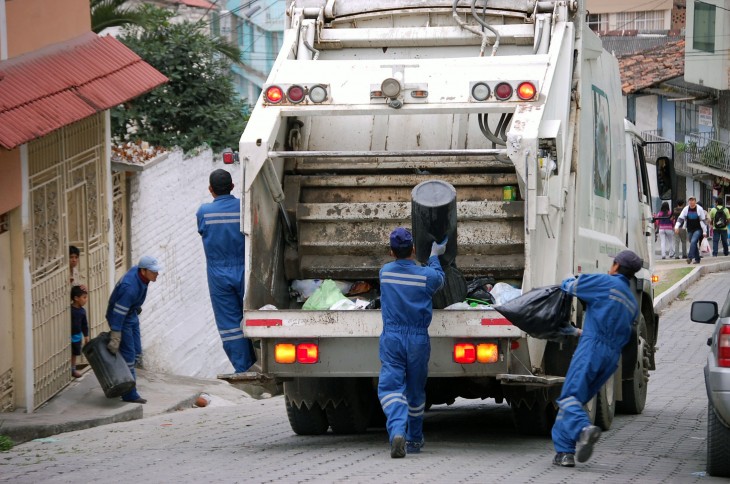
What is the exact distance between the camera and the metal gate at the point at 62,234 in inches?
461

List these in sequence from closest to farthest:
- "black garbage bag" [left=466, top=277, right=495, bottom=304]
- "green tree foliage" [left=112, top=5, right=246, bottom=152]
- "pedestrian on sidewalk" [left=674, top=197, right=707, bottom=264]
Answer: "black garbage bag" [left=466, top=277, right=495, bottom=304] < "green tree foliage" [left=112, top=5, right=246, bottom=152] < "pedestrian on sidewalk" [left=674, top=197, right=707, bottom=264]

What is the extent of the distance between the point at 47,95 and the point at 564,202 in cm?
490

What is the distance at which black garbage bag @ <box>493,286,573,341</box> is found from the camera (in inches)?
309

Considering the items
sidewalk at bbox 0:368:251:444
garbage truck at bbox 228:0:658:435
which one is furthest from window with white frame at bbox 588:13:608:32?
garbage truck at bbox 228:0:658:435

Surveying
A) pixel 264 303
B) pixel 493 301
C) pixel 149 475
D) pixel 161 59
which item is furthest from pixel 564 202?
pixel 161 59

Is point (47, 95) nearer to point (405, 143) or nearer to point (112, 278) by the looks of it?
point (112, 278)

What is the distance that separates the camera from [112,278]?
44.5ft

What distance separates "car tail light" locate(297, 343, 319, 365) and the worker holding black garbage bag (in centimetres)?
120

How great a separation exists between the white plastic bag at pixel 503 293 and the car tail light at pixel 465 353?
1.31 ft

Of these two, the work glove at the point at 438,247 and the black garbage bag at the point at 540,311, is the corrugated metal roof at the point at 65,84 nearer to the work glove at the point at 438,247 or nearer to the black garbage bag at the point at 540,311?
the work glove at the point at 438,247

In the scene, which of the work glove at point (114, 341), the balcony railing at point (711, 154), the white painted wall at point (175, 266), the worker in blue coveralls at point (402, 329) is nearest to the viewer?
the worker in blue coveralls at point (402, 329)

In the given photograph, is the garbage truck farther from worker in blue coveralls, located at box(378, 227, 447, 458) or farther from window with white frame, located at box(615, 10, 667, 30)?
window with white frame, located at box(615, 10, 667, 30)

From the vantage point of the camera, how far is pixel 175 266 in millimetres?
15125

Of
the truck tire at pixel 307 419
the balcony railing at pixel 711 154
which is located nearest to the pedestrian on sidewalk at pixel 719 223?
the balcony railing at pixel 711 154
